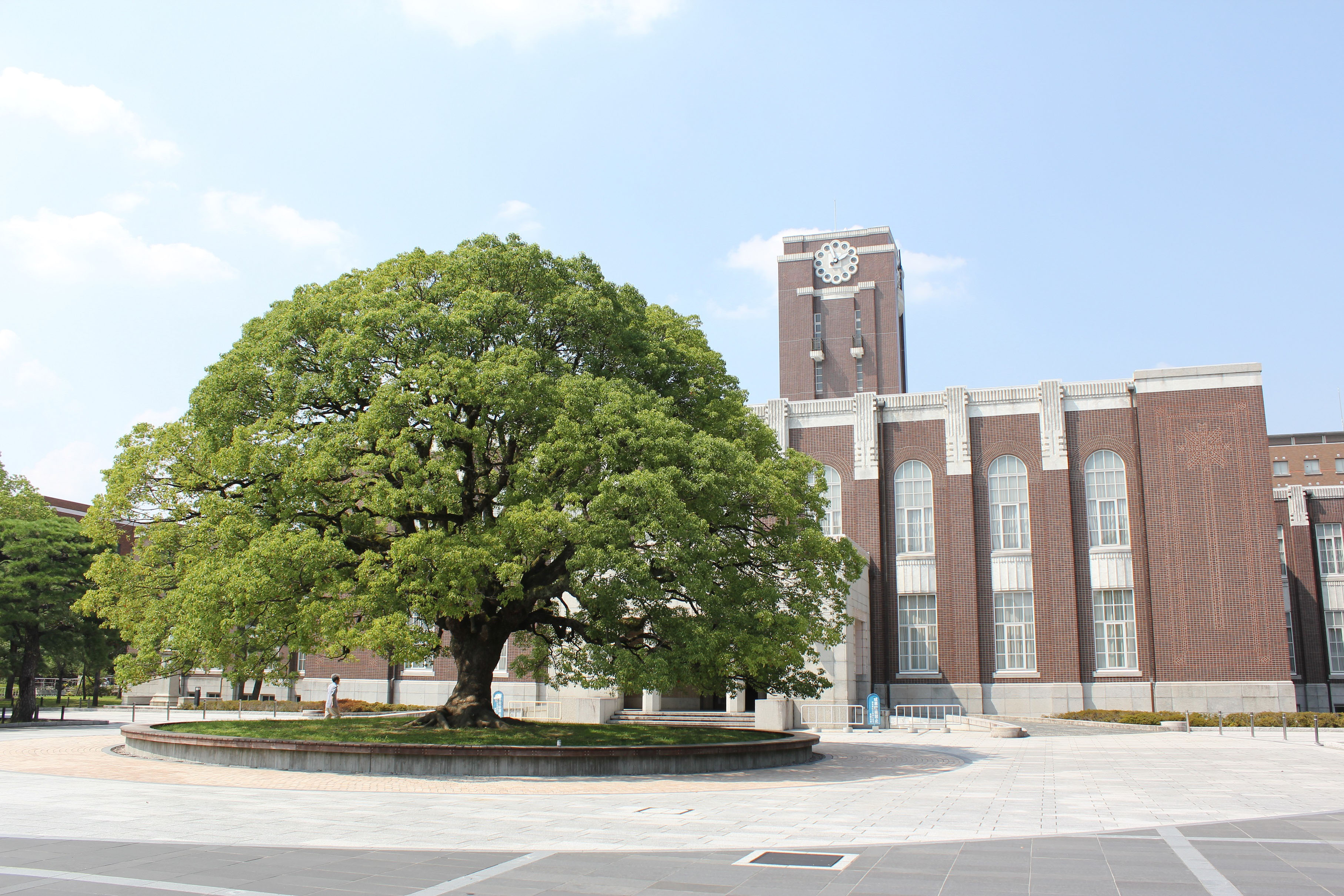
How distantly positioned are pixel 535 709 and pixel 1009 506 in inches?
876

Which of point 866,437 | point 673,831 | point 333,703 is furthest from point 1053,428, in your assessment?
point 673,831

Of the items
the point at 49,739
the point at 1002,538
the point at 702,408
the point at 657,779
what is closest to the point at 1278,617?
the point at 1002,538

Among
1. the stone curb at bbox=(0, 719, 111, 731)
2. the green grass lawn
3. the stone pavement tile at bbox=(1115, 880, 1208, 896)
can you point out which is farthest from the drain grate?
the stone curb at bbox=(0, 719, 111, 731)

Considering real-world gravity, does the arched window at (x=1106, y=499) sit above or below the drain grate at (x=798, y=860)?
above

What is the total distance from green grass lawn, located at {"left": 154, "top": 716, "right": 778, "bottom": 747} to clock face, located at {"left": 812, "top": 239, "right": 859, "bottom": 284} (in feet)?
145

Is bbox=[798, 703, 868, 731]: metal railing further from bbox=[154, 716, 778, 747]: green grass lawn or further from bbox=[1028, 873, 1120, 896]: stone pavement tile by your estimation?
bbox=[1028, 873, 1120, 896]: stone pavement tile

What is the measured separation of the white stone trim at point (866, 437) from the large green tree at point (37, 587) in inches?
1207

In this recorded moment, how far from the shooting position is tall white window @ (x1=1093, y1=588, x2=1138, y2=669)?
3972 centimetres

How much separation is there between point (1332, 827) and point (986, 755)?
12351 mm

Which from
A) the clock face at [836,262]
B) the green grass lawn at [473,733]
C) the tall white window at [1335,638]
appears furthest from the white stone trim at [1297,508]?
the green grass lawn at [473,733]

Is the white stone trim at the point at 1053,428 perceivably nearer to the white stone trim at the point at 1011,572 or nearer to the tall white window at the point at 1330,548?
the white stone trim at the point at 1011,572

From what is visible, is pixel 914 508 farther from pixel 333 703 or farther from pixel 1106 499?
pixel 333 703

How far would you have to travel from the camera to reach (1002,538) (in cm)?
4191

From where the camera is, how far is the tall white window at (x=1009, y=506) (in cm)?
4175
